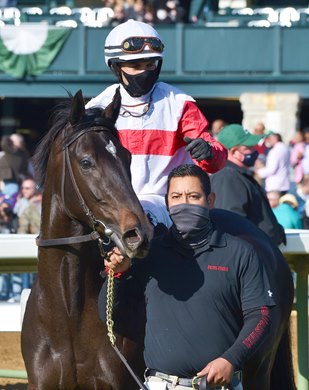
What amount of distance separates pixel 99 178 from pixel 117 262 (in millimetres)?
376

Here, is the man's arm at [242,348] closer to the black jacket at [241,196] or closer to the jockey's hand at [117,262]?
the jockey's hand at [117,262]

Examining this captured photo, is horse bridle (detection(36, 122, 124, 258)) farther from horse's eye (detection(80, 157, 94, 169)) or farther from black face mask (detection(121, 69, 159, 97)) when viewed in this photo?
black face mask (detection(121, 69, 159, 97))

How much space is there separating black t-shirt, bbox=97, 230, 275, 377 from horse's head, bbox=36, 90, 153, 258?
18 cm

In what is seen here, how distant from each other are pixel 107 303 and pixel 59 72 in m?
16.7

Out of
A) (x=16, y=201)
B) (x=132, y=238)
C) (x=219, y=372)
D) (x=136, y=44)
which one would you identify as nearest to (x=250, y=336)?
(x=219, y=372)

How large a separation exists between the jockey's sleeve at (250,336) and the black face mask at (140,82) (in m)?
1.37

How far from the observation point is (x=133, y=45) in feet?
16.2

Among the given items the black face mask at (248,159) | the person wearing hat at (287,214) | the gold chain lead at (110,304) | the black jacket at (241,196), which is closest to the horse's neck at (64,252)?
the gold chain lead at (110,304)

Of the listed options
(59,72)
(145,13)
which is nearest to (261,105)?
(145,13)

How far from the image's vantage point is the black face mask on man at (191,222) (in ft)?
13.6

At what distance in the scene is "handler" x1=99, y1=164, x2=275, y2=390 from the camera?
161 inches

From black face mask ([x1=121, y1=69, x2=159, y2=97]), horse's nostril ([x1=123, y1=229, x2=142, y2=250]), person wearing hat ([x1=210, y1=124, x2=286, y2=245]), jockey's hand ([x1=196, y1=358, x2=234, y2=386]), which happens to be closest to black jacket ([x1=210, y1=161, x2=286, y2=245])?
person wearing hat ([x1=210, y1=124, x2=286, y2=245])

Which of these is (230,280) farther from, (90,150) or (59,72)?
(59,72)

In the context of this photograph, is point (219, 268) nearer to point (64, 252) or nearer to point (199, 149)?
point (199, 149)
